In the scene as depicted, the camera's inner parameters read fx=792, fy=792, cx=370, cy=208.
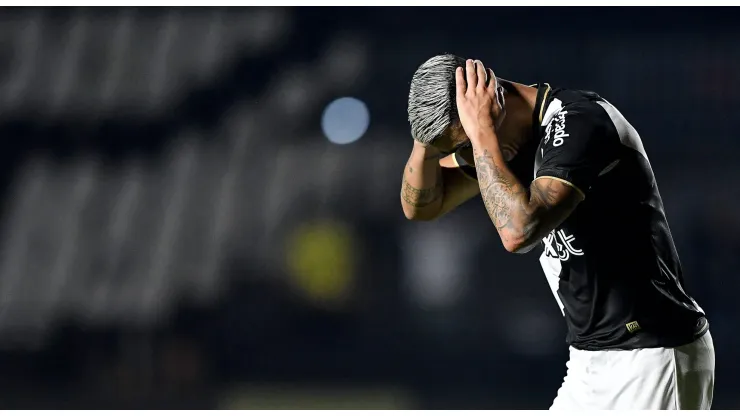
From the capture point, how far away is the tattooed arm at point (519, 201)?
216 centimetres

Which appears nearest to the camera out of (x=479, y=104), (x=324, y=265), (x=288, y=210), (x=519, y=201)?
(x=519, y=201)

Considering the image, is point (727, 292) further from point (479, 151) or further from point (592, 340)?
point (479, 151)

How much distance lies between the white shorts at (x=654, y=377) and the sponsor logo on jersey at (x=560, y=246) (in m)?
0.33

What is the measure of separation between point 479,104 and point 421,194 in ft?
2.04

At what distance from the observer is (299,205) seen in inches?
327

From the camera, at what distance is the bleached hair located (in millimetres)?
2367

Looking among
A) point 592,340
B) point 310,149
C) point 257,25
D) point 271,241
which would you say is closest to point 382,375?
point 271,241

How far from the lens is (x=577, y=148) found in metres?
2.20

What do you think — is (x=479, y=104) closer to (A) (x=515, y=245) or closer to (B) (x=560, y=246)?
(A) (x=515, y=245)

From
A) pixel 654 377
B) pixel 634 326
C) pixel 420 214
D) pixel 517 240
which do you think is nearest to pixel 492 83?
pixel 517 240

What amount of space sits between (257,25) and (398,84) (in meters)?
1.83

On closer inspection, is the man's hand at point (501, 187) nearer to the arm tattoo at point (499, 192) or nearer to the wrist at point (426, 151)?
the arm tattoo at point (499, 192)

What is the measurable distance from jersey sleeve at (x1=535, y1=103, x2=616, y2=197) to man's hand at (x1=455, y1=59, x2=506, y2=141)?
16 centimetres

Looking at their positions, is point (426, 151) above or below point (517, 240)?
above
